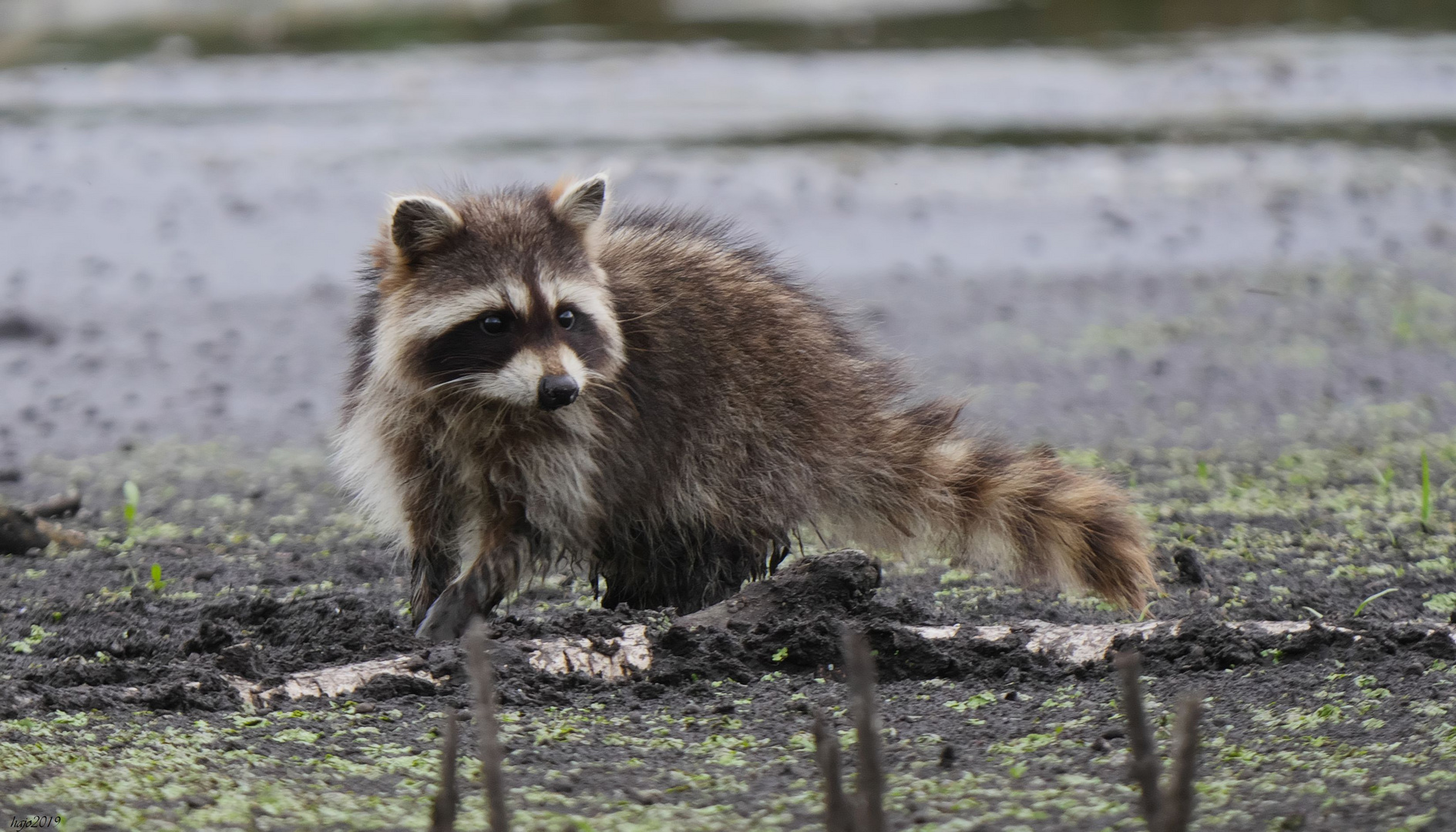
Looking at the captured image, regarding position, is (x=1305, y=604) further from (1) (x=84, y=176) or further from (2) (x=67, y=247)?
(1) (x=84, y=176)

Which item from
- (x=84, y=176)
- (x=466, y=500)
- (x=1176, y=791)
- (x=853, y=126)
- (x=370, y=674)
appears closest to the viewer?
(x=1176, y=791)

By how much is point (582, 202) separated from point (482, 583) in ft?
3.63

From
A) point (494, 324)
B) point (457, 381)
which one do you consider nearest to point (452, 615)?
point (457, 381)

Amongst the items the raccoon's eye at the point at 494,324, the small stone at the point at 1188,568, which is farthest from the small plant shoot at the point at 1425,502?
the raccoon's eye at the point at 494,324

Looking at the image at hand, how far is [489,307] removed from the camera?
166 inches

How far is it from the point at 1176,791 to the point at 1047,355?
662 centimetres

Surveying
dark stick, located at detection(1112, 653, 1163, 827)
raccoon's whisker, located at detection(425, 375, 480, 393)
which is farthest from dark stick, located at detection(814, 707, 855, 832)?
raccoon's whisker, located at detection(425, 375, 480, 393)

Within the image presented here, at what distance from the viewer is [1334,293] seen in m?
9.48

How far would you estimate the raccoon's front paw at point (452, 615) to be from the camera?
4.18 m

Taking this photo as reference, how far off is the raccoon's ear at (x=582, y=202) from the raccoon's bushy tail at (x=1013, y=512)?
1040 millimetres

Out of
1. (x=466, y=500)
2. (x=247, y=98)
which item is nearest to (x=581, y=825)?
(x=466, y=500)

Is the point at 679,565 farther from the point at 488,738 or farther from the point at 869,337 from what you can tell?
the point at 488,738

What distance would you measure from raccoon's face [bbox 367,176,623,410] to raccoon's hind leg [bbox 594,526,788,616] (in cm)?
51

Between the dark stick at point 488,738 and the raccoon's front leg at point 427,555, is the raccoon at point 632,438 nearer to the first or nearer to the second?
the raccoon's front leg at point 427,555
